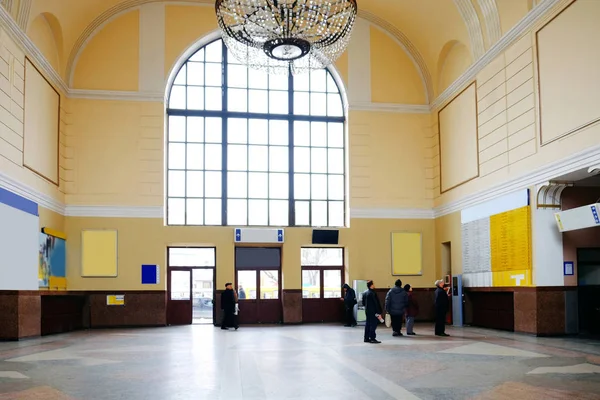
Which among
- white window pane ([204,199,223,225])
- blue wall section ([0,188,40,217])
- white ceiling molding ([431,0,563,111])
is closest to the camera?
white ceiling molding ([431,0,563,111])

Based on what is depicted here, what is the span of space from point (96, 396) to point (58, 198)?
40.3ft

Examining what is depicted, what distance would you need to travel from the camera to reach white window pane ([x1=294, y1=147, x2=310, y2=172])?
68.0 ft

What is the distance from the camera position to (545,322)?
14172 millimetres

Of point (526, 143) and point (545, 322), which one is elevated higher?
point (526, 143)

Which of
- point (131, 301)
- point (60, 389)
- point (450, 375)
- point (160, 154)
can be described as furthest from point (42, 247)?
point (450, 375)

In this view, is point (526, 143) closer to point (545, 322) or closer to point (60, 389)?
point (545, 322)

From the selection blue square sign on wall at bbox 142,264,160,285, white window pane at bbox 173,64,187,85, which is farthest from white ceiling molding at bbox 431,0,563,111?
blue square sign on wall at bbox 142,264,160,285

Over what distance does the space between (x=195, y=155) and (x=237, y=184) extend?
5.35 ft

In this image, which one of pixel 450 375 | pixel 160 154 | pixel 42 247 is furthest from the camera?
pixel 160 154

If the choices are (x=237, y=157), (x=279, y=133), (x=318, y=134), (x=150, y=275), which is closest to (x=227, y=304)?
(x=150, y=275)

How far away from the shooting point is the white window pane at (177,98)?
20.3 metres

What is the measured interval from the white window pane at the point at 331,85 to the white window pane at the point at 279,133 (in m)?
1.93

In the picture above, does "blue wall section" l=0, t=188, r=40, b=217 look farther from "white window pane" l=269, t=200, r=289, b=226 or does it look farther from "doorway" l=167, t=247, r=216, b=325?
"white window pane" l=269, t=200, r=289, b=226

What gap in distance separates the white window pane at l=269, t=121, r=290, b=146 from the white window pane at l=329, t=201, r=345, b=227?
101 inches
